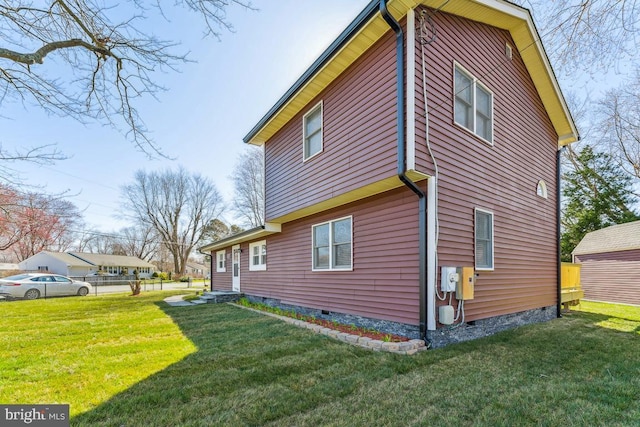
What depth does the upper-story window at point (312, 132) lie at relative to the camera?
23.9ft

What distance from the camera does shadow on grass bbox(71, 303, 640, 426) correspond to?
2719 mm

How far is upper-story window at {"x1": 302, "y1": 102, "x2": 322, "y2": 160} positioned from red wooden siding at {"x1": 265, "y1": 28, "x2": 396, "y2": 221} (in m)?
0.17

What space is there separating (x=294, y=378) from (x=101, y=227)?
148 ft

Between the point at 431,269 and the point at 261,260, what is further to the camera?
the point at 261,260

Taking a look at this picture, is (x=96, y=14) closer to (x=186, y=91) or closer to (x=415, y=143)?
(x=186, y=91)

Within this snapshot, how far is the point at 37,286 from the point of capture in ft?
49.0

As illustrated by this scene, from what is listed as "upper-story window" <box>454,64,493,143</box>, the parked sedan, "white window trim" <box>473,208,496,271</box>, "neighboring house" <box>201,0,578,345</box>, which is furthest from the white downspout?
the parked sedan

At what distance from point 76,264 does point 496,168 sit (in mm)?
39212

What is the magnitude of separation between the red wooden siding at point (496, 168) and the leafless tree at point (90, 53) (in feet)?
11.7

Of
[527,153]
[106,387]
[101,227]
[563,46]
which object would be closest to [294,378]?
Answer: [106,387]

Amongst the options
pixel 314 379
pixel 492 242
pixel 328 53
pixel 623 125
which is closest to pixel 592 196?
pixel 623 125

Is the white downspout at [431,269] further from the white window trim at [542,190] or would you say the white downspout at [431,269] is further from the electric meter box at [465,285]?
the white window trim at [542,190]

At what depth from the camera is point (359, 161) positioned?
5.77 metres

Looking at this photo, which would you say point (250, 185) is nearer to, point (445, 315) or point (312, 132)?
point (312, 132)
